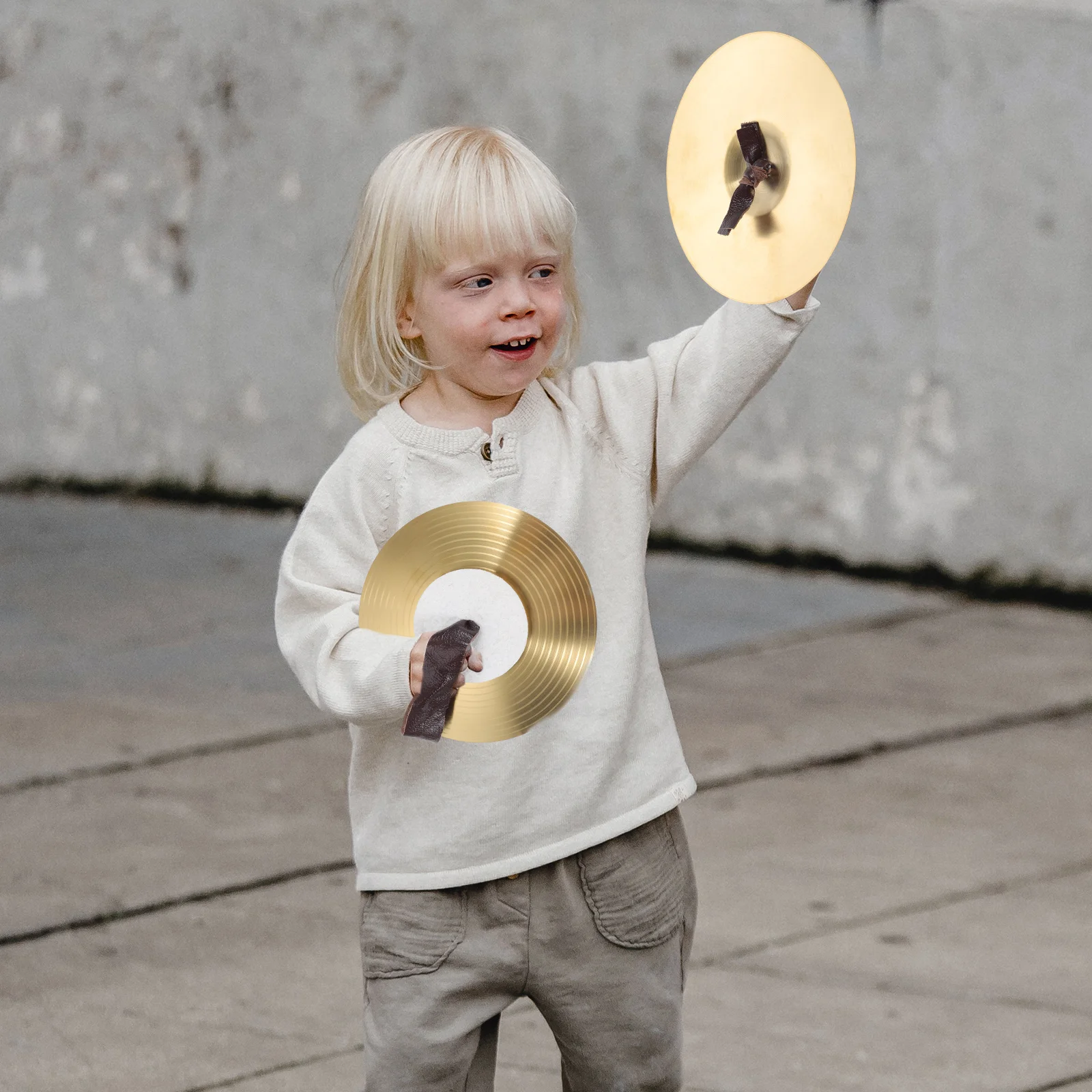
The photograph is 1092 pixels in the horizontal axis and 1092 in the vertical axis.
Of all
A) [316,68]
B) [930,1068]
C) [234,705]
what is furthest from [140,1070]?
[316,68]

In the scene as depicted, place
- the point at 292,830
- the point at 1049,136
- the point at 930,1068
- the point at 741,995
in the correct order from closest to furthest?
1. the point at 930,1068
2. the point at 741,995
3. the point at 292,830
4. the point at 1049,136

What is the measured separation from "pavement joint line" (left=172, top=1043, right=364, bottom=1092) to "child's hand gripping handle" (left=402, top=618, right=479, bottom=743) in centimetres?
122

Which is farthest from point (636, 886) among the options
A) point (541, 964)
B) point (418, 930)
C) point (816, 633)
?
point (816, 633)

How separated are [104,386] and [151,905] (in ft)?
14.9

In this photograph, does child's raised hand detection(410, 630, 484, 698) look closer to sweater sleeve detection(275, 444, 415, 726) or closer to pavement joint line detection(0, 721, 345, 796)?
sweater sleeve detection(275, 444, 415, 726)

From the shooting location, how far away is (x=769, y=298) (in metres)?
2.20

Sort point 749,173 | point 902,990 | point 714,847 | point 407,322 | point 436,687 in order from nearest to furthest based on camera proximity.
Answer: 1. point 436,687
2. point 749,173
3. point 407,322
4. point 902,990
5. point 714,847

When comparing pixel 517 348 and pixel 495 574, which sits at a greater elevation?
pixel 517 348

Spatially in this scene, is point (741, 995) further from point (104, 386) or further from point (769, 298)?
point (104, 386)

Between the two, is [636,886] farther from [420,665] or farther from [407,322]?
[407,322]

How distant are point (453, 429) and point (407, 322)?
0.14 metres

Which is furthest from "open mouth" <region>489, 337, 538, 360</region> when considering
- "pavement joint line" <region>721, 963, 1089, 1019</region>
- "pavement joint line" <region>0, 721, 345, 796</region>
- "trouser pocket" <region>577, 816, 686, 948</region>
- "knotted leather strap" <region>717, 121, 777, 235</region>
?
"pavement joint line" <region>0, 721, 345, 796</region>

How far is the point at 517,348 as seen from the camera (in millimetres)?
2250

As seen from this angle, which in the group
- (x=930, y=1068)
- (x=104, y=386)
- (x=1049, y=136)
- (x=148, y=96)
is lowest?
(x=104, y=386)
